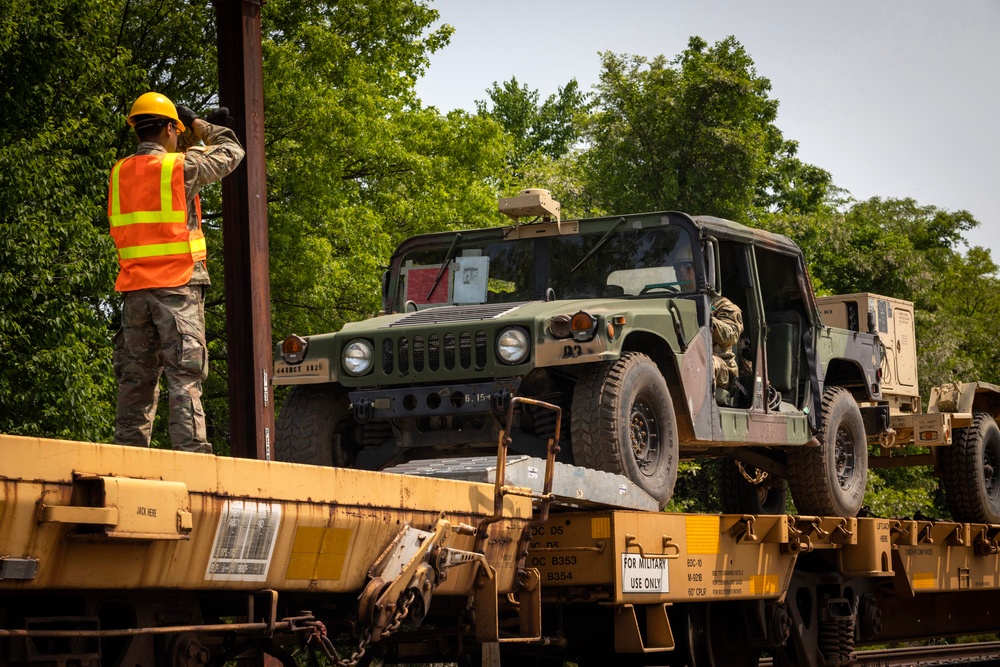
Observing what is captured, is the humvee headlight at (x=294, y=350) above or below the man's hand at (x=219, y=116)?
below

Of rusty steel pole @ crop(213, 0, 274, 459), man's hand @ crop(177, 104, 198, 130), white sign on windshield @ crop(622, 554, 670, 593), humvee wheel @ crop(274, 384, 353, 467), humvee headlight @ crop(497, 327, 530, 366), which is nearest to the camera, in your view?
man's hand @ crop(177, 104, 198, 130)

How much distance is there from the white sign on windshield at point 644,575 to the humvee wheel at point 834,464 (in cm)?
316

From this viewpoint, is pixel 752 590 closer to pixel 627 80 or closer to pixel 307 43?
pixel 307 43

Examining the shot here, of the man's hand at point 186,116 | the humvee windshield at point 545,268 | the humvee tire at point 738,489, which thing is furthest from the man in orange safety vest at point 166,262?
the humvee tire at point 738,489

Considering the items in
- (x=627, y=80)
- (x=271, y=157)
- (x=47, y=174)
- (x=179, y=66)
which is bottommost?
(x=47, y=174)

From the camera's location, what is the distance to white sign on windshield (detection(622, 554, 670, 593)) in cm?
684

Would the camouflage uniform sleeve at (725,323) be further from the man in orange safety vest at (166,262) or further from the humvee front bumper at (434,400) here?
the man in orange safety vest at (166,262)

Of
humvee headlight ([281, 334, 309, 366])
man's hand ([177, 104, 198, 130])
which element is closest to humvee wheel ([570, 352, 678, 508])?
humvee headlight ([281, 334, 309, 366])

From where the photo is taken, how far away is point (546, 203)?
8945mm

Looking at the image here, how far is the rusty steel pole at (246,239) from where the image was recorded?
344 inches

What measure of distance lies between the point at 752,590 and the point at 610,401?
5.23 feet

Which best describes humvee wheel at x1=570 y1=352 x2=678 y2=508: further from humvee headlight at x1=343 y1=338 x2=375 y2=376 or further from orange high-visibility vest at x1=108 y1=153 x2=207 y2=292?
orange high-visibility vest at x1=108 y1=153 x2=207 y2=292

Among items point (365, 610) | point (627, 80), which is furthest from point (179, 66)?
point (365, 610)

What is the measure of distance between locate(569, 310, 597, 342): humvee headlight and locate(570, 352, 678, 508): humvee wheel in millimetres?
222
